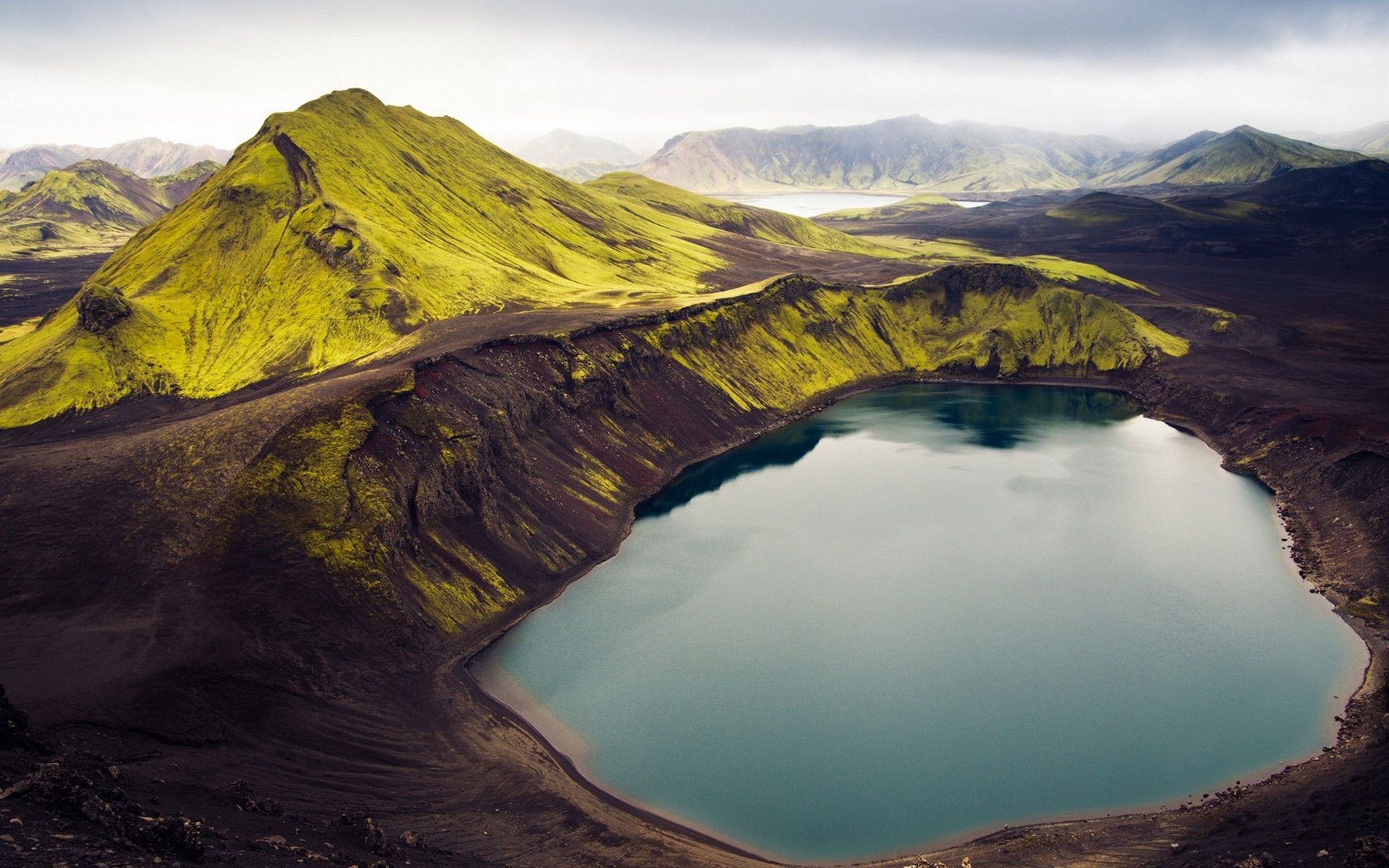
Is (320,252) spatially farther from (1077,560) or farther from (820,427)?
(1077,560)

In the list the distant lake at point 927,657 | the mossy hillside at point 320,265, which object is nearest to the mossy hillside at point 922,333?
the mossy hillside at point 320,265

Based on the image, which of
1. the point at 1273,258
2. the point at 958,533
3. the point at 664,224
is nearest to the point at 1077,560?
the point at 958,533

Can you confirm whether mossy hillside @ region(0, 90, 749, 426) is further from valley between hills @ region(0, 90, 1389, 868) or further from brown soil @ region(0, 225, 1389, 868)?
brown soil @ region(0, 225, 1389, 868)

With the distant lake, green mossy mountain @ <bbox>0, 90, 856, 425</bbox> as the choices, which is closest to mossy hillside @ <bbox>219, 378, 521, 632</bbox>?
the distant lake

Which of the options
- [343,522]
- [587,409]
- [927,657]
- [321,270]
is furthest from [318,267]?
[927,657]

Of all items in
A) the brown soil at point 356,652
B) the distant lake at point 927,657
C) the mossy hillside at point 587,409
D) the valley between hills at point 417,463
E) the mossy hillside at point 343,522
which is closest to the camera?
the brown soil at point 356,652

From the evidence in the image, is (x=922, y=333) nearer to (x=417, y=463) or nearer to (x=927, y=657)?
(x=927, y=657)

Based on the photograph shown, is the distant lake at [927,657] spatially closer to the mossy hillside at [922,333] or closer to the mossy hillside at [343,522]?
the mossy hillside at [343,522]
